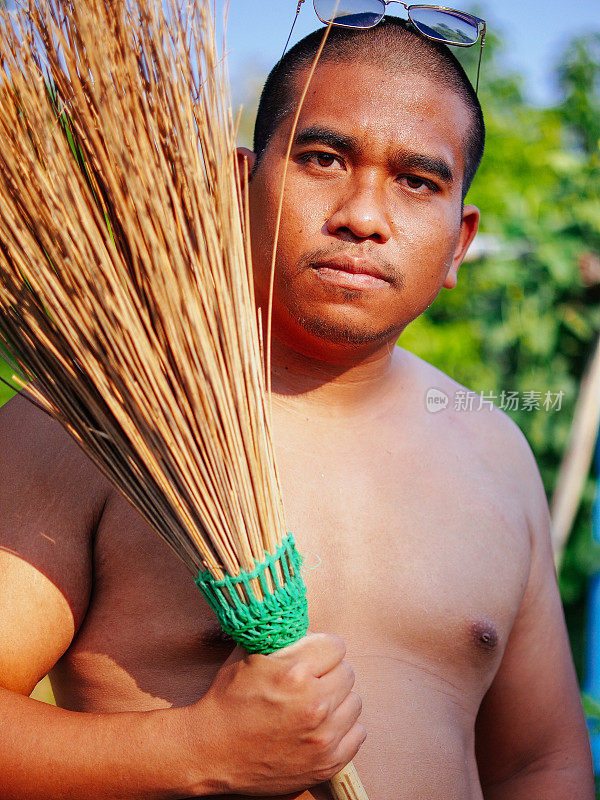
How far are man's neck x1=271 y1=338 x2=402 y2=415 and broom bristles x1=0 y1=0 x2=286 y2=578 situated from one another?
0.42 m

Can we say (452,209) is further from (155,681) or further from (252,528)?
(155,681)

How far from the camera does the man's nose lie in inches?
57.7

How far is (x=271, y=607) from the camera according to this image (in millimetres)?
1246

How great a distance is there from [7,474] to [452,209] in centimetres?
97

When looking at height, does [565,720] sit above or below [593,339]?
above

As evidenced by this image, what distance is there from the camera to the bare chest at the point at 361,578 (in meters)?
1.47

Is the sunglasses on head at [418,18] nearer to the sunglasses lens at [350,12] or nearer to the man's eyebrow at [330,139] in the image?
the sunglasses lens at [350,12]

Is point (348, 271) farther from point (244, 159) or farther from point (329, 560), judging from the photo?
point (329, 560)

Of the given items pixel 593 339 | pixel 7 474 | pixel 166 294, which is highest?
pixel 166 294

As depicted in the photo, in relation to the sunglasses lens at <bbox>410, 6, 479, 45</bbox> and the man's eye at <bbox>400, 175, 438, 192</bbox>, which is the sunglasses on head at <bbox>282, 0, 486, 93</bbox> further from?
the man's eye at <bbox>400, 175, 438, 192</bbox>

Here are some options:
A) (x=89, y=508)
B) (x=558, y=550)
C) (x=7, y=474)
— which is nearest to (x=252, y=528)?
(x=89, y=508)

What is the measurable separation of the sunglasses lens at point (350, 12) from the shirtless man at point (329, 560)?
3cm

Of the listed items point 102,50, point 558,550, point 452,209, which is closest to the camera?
point 102,50

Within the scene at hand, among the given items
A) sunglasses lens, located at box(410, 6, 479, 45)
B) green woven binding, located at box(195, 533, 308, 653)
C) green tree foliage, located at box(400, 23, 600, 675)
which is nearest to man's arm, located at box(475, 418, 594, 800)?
green woven binding, located at box(195, 533, 308, 653)
